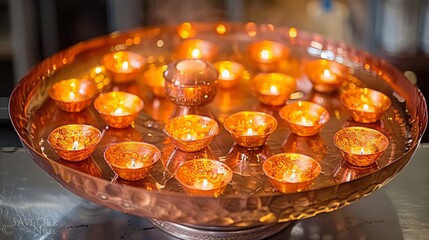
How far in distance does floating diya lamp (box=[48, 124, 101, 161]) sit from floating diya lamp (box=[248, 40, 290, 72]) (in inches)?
14.0

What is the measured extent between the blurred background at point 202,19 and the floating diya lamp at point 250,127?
921 mm

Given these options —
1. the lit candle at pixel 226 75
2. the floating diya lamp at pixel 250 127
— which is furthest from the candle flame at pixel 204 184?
the lit candle at pixel 226 75

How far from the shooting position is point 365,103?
115 centimetres

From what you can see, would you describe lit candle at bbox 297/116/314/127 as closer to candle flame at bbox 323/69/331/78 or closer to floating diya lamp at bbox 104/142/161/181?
candle flame at bbox 323/69/331/78

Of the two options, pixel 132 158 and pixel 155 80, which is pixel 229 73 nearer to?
pixel 155 80

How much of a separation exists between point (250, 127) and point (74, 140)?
0.83 feet

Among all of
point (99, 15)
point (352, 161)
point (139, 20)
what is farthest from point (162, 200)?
point (99, 15)

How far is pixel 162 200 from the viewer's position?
2.74 feet

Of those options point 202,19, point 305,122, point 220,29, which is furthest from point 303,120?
point 202,19

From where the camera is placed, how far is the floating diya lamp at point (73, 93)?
1127 millimetres

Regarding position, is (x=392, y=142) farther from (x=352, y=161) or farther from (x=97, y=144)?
(x=97, y=144)

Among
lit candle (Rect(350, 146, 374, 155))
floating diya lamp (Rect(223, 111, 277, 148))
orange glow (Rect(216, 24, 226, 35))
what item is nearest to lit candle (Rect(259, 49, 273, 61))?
orange glow (Rect(216, 24, 226, 35))

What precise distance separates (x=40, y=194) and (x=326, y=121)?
0.43 m

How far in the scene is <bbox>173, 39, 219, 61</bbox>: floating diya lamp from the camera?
132cm
